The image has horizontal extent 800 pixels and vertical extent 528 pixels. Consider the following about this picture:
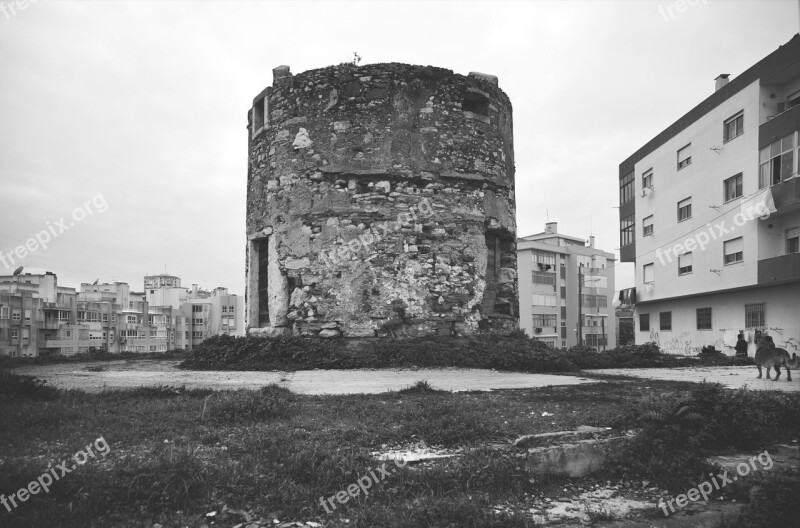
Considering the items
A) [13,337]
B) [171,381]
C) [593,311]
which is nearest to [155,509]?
[171,381]

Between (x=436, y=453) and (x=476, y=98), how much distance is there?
11.2 metres

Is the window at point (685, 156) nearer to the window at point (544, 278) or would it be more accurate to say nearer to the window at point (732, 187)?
the window at point (732, 187)

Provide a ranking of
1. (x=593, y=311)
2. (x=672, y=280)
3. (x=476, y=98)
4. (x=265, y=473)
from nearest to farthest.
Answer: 1. (x=265, y=473)
2. (x=476, y=98)
3. (x=672, y=280)
4. (x=593, y=311)

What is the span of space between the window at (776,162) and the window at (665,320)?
1130cm

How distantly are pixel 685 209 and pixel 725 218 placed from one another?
4433 mm

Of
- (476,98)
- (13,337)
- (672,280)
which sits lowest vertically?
(13,337)

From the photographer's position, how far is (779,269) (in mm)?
22578

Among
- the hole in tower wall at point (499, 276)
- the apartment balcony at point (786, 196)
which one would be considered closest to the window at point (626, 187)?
the apartment balcony at point (786, 196)

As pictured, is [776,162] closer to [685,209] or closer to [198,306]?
[685,209]

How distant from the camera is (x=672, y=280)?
31.8 metres

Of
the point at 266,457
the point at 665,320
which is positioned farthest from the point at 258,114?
the point at 665,320

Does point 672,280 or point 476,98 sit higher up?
point 476,98

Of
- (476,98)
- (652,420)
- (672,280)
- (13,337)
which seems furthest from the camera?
(13,337)

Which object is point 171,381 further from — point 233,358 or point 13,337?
point 13,337
